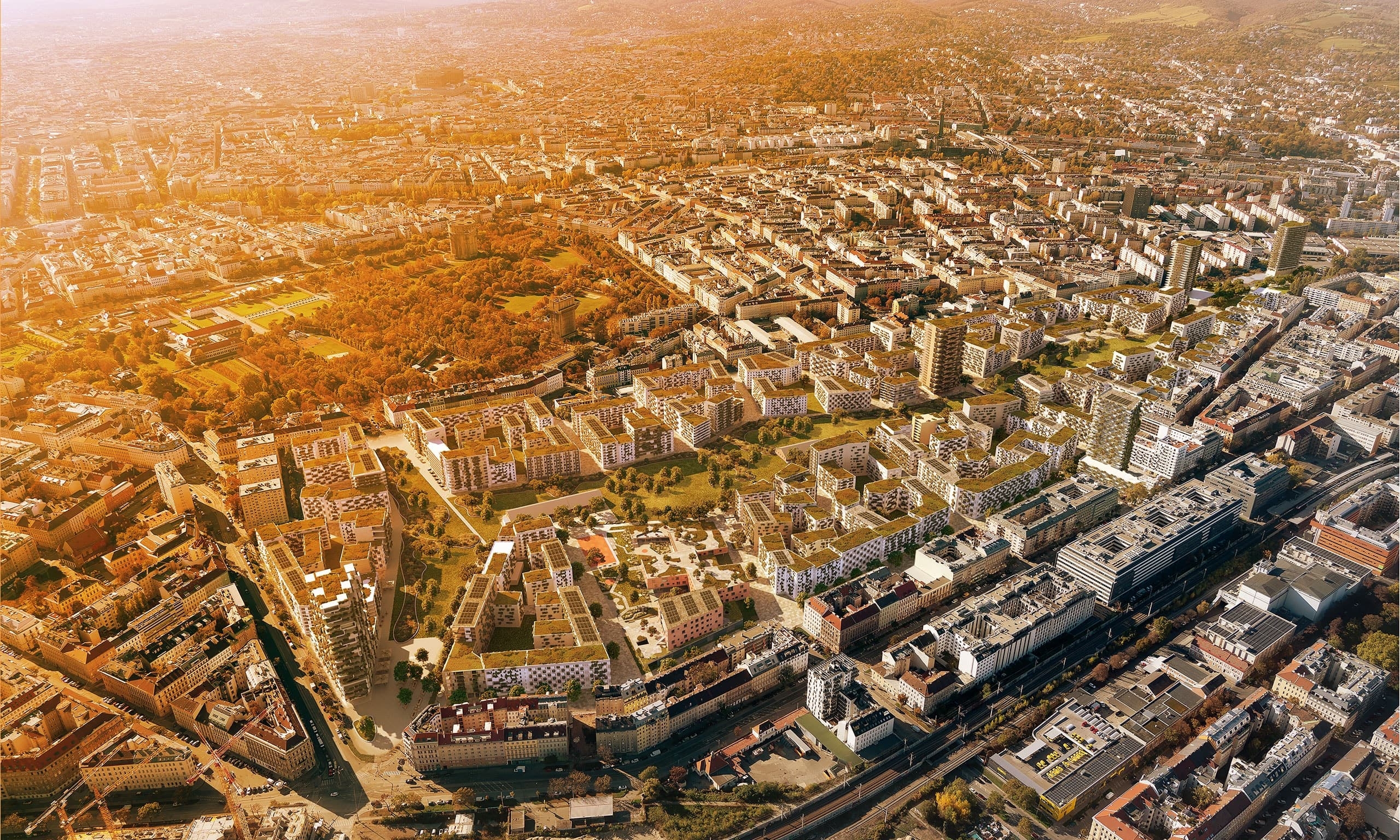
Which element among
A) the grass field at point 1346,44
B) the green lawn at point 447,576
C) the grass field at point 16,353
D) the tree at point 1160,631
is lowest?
the tree at point 1160,631

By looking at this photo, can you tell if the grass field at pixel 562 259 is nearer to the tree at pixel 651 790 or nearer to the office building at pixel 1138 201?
the office building at pixel 1138 201

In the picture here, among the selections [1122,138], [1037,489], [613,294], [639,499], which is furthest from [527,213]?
[1122,138]

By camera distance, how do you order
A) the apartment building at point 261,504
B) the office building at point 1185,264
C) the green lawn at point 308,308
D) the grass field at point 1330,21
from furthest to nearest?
1. the grass field at point 1330,21
2. the office building at point 1185,264
3. the green lawn at point 308,308
4. the apartment building at point 261,504

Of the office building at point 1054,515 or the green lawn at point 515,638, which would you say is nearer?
the green lawn at point 515,638

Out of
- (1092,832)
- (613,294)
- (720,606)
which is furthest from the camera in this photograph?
(613,294)

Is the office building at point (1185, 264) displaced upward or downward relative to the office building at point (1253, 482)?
upward

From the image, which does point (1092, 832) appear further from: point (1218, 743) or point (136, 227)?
point (136, 227)

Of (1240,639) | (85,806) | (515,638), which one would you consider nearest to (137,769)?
(85,806)

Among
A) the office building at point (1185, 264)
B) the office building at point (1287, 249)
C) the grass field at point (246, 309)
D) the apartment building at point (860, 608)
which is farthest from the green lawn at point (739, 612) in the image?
the office building at point (1287, 249)
